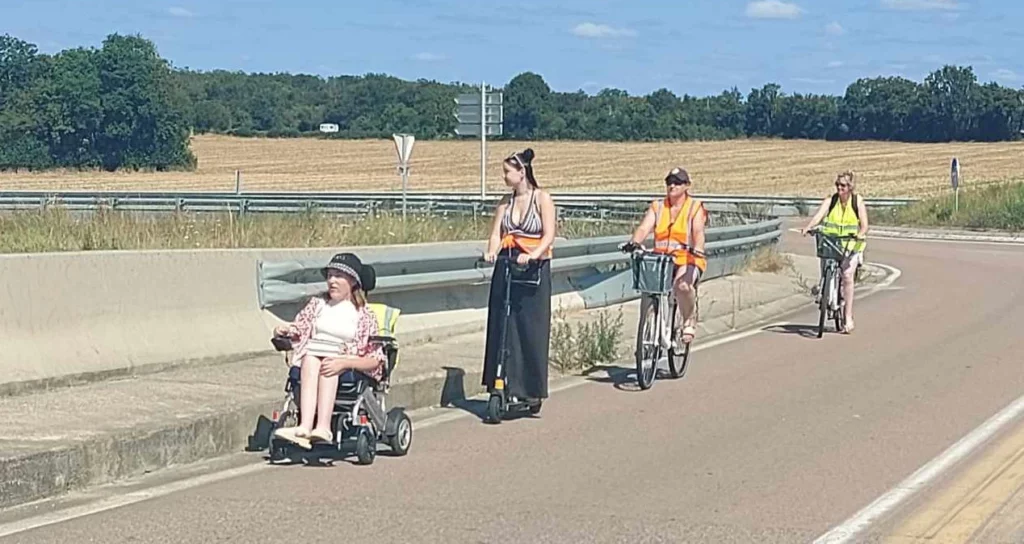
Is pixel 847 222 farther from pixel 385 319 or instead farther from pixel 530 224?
pixel 385 319

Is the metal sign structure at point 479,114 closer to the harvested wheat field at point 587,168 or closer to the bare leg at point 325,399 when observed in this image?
the bare leg at point 325,399

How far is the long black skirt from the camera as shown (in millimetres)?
10125

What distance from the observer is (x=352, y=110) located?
129750 mm

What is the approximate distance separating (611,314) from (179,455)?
830cm

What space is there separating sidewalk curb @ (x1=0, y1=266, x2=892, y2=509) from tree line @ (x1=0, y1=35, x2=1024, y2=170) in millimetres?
82748

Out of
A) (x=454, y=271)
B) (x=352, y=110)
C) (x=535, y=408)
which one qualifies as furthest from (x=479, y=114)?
(x=352, y=110)

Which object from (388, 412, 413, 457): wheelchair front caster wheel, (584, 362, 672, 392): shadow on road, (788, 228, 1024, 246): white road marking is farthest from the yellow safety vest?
(788, 228, 1024, 246): white road marking

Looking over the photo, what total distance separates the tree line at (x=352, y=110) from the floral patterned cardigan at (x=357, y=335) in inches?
3273

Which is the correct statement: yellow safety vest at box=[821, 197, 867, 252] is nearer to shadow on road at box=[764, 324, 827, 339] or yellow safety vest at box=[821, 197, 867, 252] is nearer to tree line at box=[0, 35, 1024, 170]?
shadow on road at box=[764, 324, 827, 339]

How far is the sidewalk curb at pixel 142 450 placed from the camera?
25.1 feet

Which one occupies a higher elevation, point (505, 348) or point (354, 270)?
point (354, 270)

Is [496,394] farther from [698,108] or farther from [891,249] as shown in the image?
[698,108]

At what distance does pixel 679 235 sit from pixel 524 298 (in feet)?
8.07

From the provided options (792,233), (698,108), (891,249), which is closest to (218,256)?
(891,249)
